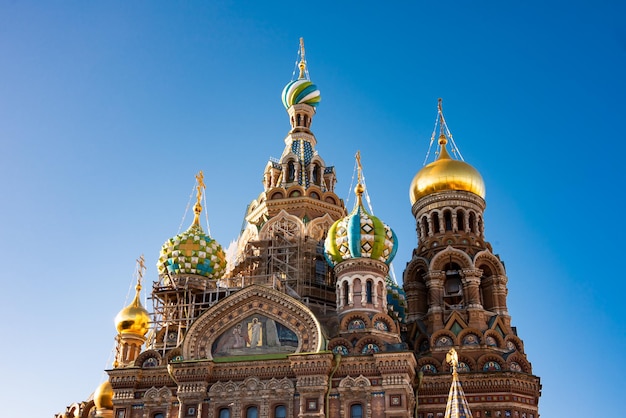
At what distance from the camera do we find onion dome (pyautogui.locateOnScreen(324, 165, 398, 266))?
22484mm

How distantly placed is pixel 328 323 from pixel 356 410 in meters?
3.29

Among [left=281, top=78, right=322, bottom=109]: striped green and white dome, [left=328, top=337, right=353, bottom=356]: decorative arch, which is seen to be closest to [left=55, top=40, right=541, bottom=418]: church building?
[left=328, top=337, right=353, bottom=356]: decorative arch

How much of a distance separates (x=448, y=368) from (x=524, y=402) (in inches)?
87.2

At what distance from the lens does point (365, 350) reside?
67.3 feet

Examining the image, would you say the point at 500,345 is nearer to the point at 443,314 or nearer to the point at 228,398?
the point at 443,314

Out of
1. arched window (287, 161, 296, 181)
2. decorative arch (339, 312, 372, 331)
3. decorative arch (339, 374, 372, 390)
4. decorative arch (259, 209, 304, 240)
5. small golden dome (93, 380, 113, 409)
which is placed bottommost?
decorative arch (339, 374, 372, 390)

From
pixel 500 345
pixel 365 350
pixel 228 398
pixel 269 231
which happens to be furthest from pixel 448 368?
pixel 269 231

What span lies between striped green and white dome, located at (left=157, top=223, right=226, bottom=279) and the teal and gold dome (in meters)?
3.84

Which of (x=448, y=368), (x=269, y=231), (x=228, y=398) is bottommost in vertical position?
(x=228, y=398)

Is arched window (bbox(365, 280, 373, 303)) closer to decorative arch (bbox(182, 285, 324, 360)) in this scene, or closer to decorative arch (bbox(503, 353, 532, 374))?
decorative arch (bbox(182, 285, 324, 360))

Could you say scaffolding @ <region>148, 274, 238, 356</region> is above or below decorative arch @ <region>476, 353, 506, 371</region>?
above

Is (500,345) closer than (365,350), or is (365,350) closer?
(365,350)

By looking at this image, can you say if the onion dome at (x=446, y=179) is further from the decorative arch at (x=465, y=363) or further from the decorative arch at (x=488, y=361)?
the decorative arch at (x=488, y=361)

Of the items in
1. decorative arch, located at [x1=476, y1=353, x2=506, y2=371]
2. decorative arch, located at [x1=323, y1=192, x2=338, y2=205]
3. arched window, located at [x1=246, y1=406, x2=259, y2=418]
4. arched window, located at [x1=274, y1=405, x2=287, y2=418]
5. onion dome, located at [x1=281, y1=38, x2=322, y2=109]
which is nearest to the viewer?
arched window, located at [x1=274, y1=405, x2=287, y2=418]
